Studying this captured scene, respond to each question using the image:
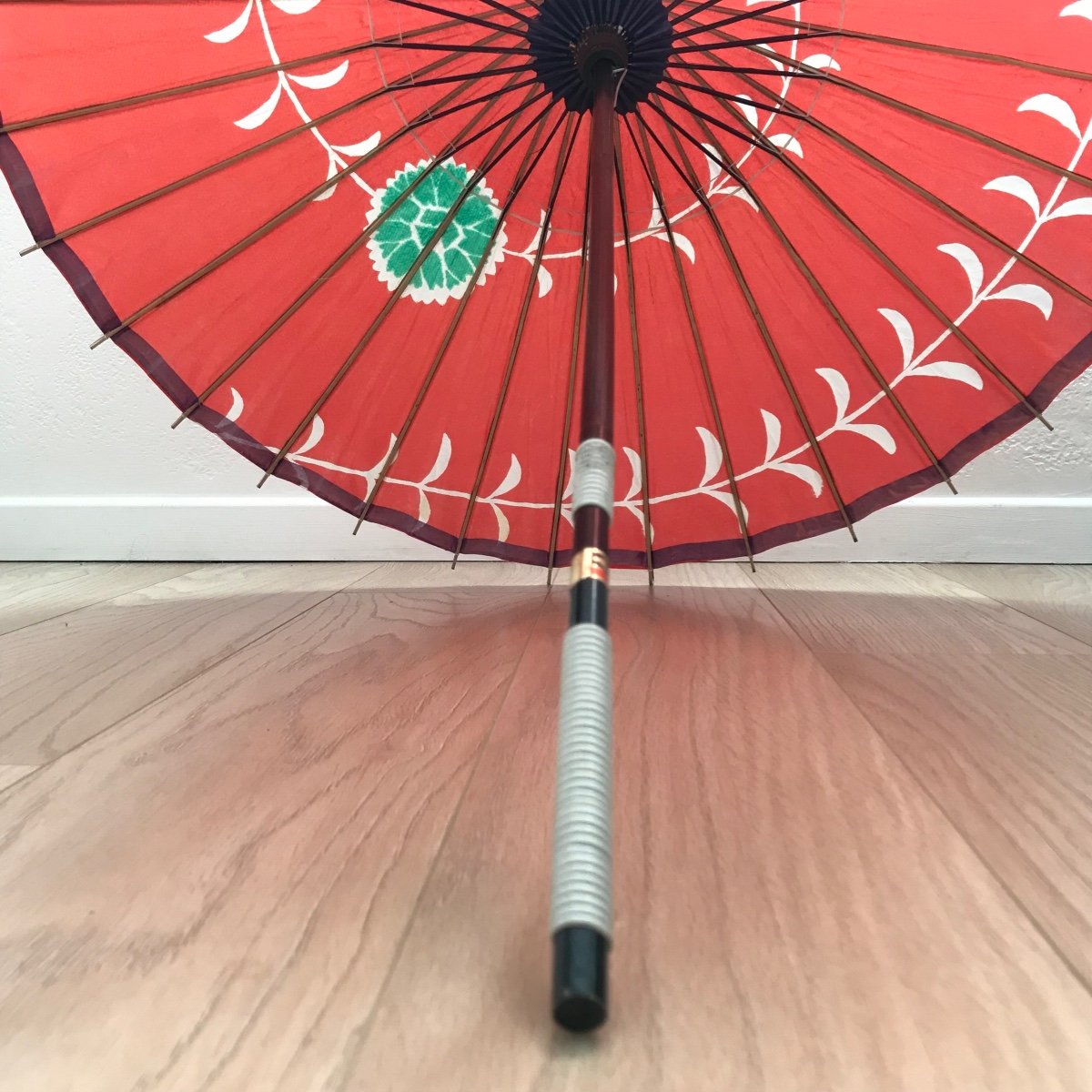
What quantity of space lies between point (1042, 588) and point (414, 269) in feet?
3.49

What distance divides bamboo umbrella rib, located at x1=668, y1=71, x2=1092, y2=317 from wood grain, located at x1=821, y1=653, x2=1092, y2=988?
15.4 inches

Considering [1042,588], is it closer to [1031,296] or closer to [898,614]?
[898,614]

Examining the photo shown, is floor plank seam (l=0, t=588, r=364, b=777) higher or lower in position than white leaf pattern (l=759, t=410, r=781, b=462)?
lower

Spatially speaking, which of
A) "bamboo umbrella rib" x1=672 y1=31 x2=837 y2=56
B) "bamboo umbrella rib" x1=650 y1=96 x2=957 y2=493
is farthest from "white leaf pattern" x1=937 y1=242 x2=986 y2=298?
"bamboo umbrella rib" x1=672 y1=31 x2=837 y2=56

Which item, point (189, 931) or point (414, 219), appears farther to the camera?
point (414, 219)

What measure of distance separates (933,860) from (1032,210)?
668 mm

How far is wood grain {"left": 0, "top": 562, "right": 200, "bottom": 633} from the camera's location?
1.23 meters

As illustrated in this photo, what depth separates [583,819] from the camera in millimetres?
373

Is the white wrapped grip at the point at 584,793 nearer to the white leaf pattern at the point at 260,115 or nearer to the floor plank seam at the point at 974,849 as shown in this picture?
the floor plank seam at the point at 974,849

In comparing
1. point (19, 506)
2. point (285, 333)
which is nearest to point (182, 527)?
point (19, 506)

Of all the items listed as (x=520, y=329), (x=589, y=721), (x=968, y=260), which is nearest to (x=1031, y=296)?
(x=968, y=260)

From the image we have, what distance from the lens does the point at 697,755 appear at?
2.22ft

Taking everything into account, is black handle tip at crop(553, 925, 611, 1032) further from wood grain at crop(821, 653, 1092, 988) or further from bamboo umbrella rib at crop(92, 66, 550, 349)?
bamboo umbrella rib at crop(92, 66, 550, 349)

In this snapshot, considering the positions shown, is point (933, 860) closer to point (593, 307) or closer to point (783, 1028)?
point (783, 1028)
